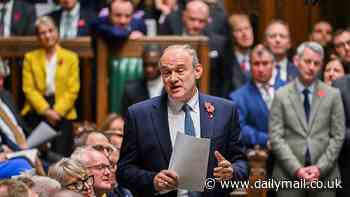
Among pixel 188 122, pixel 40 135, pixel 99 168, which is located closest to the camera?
pixel 188 122

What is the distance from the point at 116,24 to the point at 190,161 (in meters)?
4.68

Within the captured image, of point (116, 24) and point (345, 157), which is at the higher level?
point (116, 24)

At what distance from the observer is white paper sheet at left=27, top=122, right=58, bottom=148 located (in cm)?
988

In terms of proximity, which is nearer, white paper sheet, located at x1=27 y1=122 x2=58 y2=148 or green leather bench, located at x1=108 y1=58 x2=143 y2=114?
white paper sheet, located at x1=27 y1=122 x2=58 y2=148

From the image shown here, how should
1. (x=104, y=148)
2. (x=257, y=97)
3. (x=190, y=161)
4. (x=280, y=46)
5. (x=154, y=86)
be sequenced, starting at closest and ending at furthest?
(x=190, y=161) < (x=104, y=148) < (x=257, y=97) < (x=154, y=86) < (x=280, y=46)

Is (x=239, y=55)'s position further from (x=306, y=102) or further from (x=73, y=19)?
(x=306, y=102)

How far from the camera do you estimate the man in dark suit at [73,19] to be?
11703 millimetres

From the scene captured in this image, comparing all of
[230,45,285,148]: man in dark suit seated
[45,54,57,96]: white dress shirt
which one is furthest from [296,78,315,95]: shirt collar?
[45,54,57,96]: white dress shirt

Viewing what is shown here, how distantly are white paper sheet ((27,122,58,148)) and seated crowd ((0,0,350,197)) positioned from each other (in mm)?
85

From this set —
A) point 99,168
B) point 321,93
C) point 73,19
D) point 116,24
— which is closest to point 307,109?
point 321,93

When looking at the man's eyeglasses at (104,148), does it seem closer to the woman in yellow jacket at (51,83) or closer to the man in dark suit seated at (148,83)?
the man in dark suit seated at (148,83)

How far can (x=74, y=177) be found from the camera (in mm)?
6922

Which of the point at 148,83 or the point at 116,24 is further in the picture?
the point at 116,24

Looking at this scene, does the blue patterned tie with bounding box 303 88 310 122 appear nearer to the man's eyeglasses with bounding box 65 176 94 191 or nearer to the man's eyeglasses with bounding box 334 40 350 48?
the man's eyeglasses with bounding box 334 40 350 48
